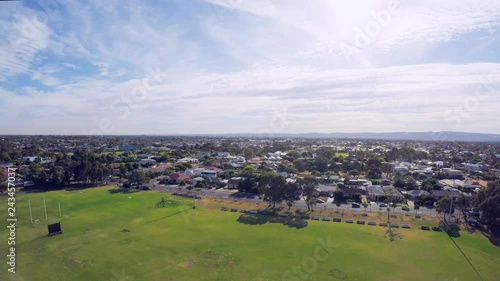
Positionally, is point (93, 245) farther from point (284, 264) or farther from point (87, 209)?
point (284, 264)

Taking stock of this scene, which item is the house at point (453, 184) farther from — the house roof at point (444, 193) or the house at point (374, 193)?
the house at point (374, 193)

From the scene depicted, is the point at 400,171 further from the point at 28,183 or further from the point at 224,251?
the point at 28,183

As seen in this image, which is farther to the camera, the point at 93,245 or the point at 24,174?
the point at 24,174

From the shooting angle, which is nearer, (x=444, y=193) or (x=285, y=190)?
(x=285, y=190)

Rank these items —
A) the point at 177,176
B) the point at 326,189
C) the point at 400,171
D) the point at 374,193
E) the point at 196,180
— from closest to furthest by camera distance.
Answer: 1. the point at 374,193
2. the point at 326,189
3. the point at 196,180
4. the point at 177,176
5. the point at 400,171

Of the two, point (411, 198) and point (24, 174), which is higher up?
point (24, 174)

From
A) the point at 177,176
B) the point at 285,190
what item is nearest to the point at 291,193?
the point at 285,190

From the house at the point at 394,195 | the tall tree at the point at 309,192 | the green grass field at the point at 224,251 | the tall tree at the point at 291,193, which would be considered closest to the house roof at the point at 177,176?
the green grass field at the point at 224,251

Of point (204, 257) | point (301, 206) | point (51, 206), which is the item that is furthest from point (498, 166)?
point (51, 206)

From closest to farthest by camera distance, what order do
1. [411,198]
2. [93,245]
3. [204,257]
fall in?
1. [204,257]
2. [93,245]
3. [411,198]
